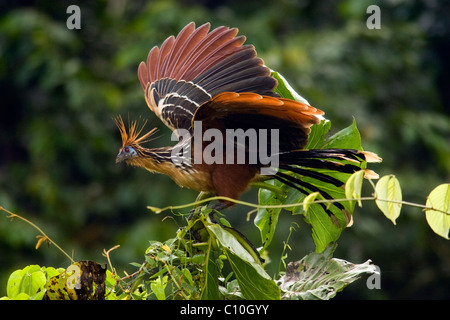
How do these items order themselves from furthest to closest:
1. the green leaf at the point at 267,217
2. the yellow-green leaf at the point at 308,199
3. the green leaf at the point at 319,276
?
the green leaf at the point at 267,217
the green leaf at the point at 319,276
the yellow-green leaf at the point at 308,199

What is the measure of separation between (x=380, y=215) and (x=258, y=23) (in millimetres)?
2102

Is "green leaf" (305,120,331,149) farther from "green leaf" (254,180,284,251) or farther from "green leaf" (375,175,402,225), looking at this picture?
"green leaf" (375,175,402,225)

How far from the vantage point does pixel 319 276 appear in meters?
1.53

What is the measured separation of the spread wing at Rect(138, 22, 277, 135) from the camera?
1763 millimetres

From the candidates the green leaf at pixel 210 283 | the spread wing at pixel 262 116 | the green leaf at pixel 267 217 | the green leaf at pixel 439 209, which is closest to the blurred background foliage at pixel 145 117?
the green leaf at pixel 267 217

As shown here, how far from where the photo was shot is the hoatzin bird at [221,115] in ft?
5.04

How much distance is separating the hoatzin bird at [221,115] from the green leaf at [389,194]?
333 millimetres

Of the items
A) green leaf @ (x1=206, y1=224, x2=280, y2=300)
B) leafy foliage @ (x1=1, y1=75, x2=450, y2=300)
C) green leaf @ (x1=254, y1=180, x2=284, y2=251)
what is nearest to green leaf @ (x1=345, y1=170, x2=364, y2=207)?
leafy foliage @ (x1=1, y1=75, x2=450, y2=300)

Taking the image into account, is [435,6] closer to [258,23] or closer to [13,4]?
[258,23]

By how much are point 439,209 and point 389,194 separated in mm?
102

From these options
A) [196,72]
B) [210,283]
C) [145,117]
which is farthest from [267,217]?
[145,117]

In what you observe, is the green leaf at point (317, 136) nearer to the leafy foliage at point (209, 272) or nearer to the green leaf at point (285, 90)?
the green leaf at point (285, 90)

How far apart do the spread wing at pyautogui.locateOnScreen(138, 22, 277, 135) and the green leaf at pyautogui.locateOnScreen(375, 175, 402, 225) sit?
59cm
